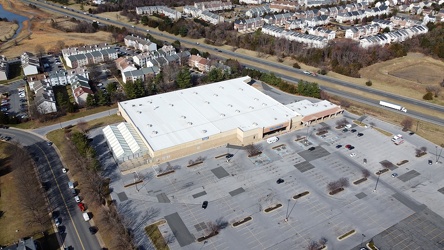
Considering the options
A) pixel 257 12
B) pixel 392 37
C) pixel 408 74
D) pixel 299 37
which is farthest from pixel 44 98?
pixel 392 37

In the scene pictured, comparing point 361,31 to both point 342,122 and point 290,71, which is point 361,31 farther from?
point 342,122

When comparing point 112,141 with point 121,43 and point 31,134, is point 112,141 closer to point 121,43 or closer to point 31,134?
point 31,134

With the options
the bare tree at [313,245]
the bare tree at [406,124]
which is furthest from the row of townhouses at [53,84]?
the bare tree at [406,124]

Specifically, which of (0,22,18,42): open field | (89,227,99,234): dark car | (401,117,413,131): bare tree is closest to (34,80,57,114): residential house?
(89,227,99,234): dark car

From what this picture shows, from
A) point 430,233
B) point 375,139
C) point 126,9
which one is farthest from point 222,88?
point 126,9

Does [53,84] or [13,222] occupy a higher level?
[53,84]

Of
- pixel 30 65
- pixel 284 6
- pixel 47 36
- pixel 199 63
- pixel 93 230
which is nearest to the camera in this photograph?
pixel 93 230

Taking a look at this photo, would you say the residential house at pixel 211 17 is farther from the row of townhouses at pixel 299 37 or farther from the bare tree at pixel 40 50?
the bare tree at pixel 40 50
